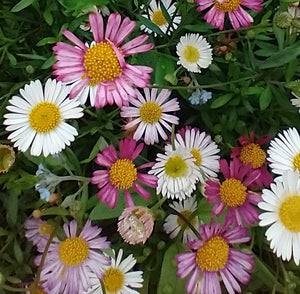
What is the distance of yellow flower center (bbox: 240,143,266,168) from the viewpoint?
0.87 m

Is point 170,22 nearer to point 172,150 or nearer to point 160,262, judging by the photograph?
point 172,150

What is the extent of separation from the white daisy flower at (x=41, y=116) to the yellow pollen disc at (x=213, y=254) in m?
0.22

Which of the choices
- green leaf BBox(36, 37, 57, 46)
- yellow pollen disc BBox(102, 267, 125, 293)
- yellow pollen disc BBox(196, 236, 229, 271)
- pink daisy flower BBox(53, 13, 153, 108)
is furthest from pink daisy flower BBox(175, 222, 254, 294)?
green leaf BBox(36, 37, 57, 46)

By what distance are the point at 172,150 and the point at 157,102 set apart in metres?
0.11

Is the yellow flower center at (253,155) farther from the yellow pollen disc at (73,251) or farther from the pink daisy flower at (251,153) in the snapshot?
the yellow pollen disc at (73,251)

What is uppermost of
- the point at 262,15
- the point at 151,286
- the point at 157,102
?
the point at 262,15

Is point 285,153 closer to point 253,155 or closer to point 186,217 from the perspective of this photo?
point 253,155

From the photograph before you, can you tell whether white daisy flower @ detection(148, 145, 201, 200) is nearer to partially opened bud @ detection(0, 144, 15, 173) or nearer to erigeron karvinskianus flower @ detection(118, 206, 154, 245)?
erigeron karvinskianus flower @ detection(118, 206, 154, 245)

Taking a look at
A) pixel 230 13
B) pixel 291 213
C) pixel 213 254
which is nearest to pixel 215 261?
pixel 213 254

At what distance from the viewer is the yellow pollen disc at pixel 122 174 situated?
0.79m

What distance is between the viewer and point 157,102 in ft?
2.97

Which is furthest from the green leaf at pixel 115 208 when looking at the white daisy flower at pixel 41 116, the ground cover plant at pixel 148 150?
the white daisy flower at pixel 41 116

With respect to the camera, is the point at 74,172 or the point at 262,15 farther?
the point at 262,15

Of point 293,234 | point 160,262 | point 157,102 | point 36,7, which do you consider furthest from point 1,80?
point 293,234
